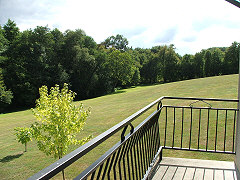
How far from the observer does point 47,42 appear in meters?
31.8

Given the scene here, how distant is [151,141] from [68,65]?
3244 cm

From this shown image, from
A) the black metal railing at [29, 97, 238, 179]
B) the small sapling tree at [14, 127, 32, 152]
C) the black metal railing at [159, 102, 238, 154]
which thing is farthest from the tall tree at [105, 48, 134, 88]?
Result: the small sapling tree at [14, 127, 32, 152]

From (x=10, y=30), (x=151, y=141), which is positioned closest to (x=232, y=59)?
(x=10, y=30)

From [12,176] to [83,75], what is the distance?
28434 millimetres

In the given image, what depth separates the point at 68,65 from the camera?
3378cm

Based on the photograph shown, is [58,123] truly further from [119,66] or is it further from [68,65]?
[119,66]

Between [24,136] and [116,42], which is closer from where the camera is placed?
[24,136]

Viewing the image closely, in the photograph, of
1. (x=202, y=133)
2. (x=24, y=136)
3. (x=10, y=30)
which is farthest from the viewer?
(x=10, y=30)

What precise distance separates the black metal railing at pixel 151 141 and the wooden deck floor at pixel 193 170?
193 mm

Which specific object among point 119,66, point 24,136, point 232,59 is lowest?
point 24,136

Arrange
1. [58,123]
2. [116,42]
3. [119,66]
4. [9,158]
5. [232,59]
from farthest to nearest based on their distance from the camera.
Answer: [116,42]
[119,66]
[232,59]
[9,158]
[58,123]

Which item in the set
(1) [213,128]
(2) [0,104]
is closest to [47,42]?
(2) [0,104]

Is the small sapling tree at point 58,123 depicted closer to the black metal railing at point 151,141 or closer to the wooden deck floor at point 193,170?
the black metal railing at point 151,141

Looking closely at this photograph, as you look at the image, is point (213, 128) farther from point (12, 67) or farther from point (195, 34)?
point (195, 34)
